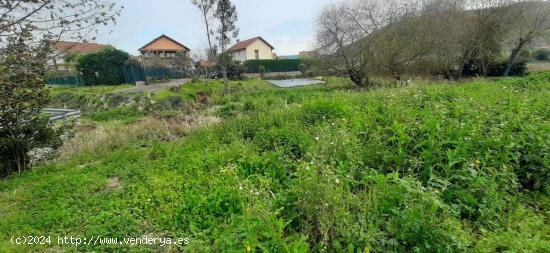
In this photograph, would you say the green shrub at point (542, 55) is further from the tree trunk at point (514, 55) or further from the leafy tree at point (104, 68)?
the leafy tree at point (104, 68)

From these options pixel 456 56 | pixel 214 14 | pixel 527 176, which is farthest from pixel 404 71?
pixel 527 176

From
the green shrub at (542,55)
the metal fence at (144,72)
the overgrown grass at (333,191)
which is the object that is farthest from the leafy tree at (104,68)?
the green shrub at (542,55)

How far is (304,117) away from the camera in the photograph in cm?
600

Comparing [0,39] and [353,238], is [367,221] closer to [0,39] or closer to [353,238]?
[353,238]

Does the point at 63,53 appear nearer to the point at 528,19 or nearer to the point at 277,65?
the point at 528,19

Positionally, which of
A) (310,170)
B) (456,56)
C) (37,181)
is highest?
(456,56)

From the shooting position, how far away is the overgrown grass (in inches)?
88.9

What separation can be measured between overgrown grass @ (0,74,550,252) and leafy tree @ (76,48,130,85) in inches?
943

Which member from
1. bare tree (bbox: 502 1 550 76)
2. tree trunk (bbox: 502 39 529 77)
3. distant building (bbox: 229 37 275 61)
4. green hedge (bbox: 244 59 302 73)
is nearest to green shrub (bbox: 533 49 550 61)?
tree trunk (bbox: 502 39 529 77)

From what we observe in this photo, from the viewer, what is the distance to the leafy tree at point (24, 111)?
4.02 m

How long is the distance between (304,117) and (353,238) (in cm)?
392

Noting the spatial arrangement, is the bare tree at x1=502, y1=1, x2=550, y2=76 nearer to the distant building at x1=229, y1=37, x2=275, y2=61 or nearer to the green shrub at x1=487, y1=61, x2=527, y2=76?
the green shrub at x1=487, y1=61, x2=527, y2=76

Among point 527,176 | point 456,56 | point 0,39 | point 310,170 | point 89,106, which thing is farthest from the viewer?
point 456,56

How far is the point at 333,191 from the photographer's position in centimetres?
252
